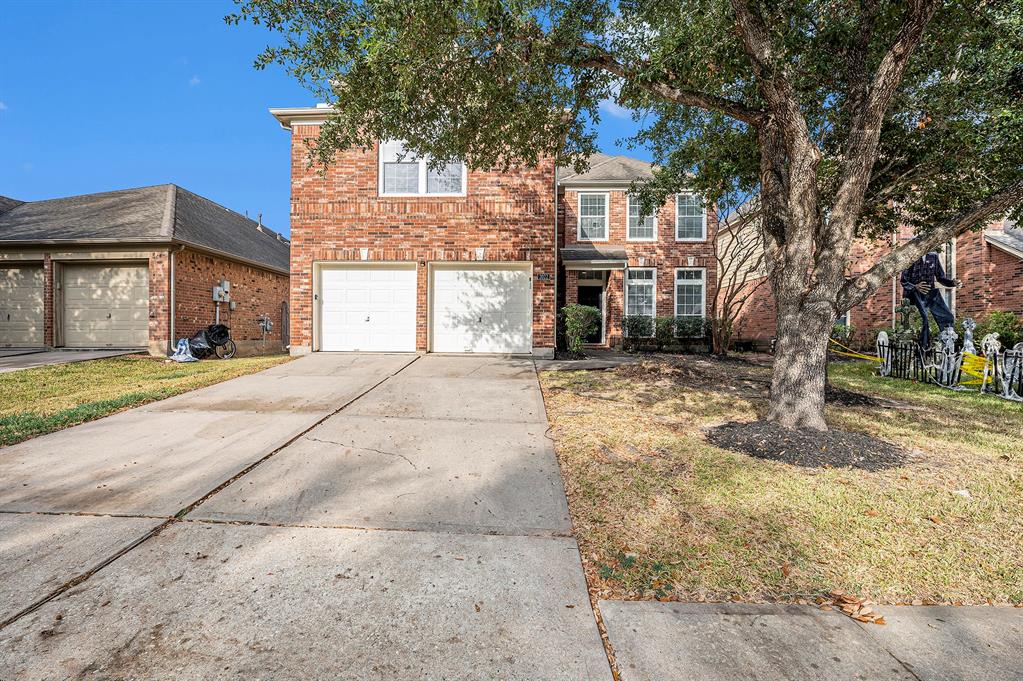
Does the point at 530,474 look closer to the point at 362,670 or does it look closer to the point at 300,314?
the point at 362,670

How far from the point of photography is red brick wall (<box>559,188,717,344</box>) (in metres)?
15.8

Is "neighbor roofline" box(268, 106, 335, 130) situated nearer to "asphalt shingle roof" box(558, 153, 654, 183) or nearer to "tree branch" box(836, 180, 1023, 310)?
"asphalt shingle roof" box(558, 153, 654, 183)

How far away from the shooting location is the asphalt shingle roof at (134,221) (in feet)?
39.4

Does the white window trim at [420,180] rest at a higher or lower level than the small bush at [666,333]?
higher

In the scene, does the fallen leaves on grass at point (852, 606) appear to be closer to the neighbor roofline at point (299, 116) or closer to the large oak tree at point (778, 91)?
the large oak tree at point (778, 91)

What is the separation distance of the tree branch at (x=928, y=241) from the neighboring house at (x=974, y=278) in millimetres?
6285

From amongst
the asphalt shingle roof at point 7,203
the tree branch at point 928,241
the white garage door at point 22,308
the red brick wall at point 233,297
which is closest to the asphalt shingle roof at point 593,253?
the tree branch at point 928,241

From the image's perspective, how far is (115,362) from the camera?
9938mm

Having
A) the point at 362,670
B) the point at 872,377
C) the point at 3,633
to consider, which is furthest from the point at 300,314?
the point at 872,377

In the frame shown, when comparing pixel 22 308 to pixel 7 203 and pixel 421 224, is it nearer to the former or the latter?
pixel 7 203

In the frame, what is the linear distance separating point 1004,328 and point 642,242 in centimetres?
939

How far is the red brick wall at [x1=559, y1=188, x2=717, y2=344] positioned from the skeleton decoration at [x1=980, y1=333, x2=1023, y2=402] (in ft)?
27.6

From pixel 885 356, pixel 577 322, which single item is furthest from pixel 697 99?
pixel 885 356

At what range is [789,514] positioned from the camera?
2.91 meters
